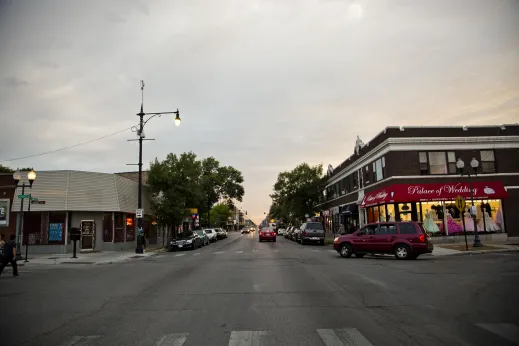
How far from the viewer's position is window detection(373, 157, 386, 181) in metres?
32.1

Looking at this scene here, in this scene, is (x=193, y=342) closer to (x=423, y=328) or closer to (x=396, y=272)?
(x=423, y=328)

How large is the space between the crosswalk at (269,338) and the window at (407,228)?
12148mm

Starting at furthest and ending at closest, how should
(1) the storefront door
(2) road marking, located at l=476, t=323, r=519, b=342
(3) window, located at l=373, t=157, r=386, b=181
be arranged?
(3) window, located at l=373, t=157, r=386, b=181, (1) the storefront door, (2) road marking, located at l=476, t=323, r=519, b=342

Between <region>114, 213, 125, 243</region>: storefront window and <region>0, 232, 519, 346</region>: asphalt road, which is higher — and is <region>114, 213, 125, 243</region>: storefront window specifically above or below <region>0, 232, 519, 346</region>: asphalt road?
above

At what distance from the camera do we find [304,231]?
34.5 meters

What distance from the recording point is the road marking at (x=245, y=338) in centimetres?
575

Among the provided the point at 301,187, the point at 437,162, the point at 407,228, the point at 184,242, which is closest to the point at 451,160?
the point at 437,162

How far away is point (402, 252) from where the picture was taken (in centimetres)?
1834

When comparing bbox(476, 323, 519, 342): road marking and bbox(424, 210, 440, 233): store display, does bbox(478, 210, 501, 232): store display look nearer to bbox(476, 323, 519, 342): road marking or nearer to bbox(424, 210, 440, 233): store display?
bbox(424, 210, 440, 233): store display

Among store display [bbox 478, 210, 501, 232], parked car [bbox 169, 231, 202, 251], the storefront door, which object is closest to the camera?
the storefront door

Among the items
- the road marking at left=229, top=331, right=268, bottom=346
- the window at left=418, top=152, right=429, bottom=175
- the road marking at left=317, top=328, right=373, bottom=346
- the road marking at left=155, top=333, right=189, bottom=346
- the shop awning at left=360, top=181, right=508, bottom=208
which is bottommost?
the road marking at left=317, top=328, right=373, bottom=346

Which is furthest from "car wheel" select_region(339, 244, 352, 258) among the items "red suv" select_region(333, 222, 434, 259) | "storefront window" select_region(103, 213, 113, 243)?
"storefront window" select_region(103, 213, 113, 243)

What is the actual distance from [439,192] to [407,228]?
12.9 m

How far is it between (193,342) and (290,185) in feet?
170
